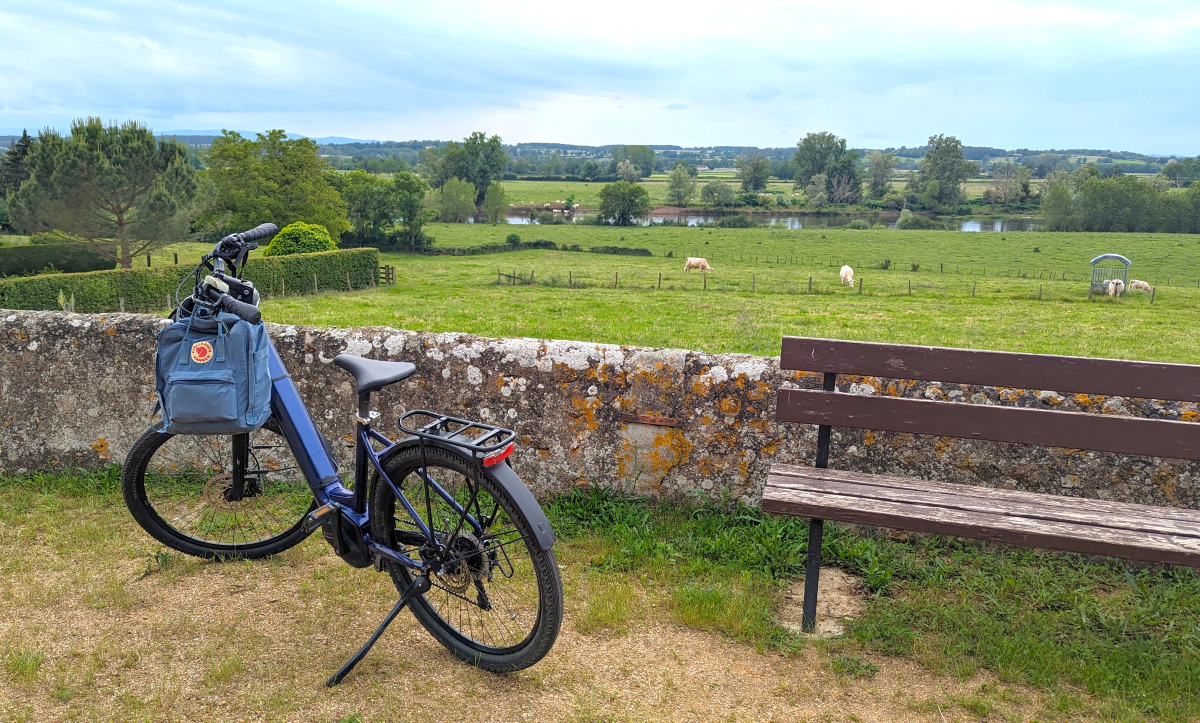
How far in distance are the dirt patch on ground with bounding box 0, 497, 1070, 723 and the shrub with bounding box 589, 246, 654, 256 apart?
179 ft

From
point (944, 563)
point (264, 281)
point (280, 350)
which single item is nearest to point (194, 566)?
point (280, 350)

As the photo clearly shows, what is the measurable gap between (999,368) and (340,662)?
3.30 m

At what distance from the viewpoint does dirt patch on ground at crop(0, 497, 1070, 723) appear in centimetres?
288

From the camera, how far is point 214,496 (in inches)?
157

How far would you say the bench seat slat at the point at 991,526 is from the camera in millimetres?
2926

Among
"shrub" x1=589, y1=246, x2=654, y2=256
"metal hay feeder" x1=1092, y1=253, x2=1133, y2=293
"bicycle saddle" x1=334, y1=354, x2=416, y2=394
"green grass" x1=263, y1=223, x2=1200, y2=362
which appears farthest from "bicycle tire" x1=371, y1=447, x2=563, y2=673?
"shrub" x1=589, y1=246, x2=654, y2=256

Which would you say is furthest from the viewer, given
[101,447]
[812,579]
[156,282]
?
[156,282]

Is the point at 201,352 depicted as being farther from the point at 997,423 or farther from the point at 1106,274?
the point at 1106,274

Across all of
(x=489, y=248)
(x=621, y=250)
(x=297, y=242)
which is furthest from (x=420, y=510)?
(x=489, y=248)

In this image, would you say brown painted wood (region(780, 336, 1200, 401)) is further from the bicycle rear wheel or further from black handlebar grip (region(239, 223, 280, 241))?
the bicycle rear wheel

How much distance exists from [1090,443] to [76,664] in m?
4.46

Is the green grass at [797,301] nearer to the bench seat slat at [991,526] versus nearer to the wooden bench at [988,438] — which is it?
the wooden bench at [988,438]

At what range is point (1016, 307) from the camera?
27.0 meters

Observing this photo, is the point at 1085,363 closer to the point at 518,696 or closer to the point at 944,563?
the point at 944,563
